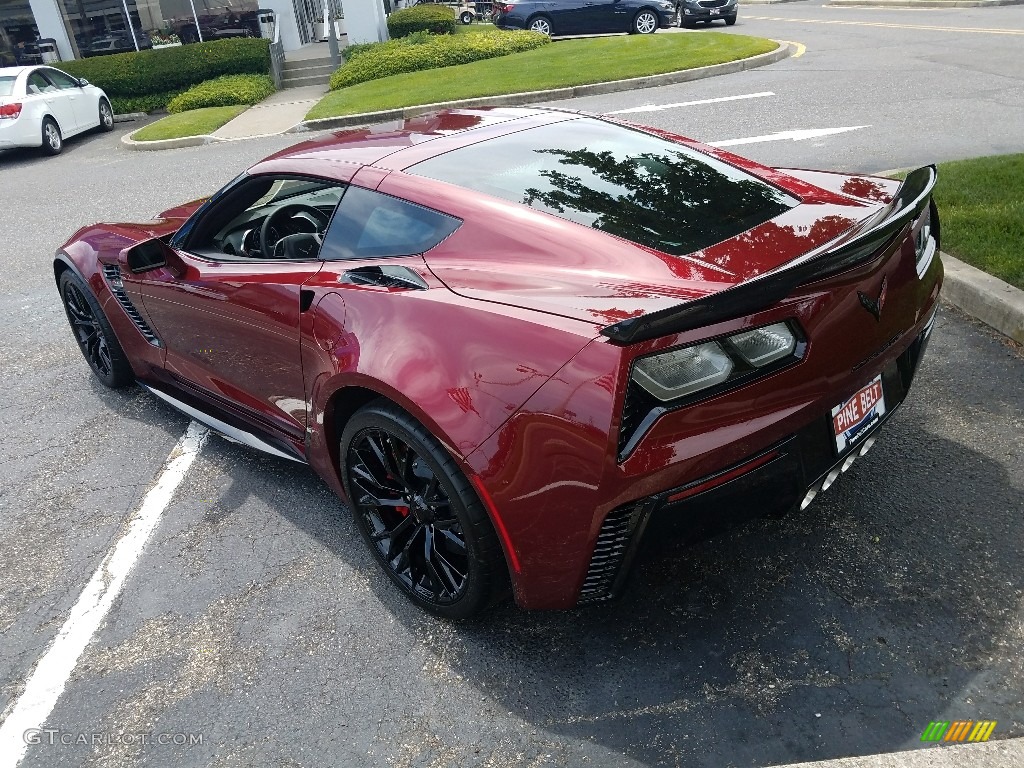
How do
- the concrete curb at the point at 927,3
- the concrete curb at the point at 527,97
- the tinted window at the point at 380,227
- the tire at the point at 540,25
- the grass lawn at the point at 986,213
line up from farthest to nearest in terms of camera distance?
the concrete curb at the point at 927,3
the tire at the point at 540,25
the concrete curb at the point at 527,97
the grass lawn at the point at 986,213
the tinted window at the point at 380,227

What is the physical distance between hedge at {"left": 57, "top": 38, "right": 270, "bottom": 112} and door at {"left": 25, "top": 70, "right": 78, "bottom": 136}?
11.9 feet

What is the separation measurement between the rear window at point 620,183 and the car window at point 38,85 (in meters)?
13.7

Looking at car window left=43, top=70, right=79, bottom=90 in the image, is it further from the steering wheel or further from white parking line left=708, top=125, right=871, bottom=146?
the steering wheel

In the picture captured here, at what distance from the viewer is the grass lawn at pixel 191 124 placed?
45.9 feet

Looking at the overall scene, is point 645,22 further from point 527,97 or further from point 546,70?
point 527,97

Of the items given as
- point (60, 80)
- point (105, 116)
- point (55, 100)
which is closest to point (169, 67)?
point (105, 116)

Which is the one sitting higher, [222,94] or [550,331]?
[550,331]

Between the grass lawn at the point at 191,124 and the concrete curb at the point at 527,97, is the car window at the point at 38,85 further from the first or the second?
the concrete curb at the point at 527,97

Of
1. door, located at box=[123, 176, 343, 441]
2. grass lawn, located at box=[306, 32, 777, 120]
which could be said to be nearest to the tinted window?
door, located at box=[123, 176, 343, 441]

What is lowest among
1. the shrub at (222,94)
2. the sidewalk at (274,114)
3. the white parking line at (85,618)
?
the sidewalk at (274,114)

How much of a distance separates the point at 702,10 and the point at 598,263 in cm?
2328

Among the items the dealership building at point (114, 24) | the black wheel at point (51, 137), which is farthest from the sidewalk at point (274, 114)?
the dealership building at point (114, 24)

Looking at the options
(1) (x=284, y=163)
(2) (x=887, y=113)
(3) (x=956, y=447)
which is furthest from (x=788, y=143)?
(1) (x=284, y=163)

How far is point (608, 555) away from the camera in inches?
90.7
